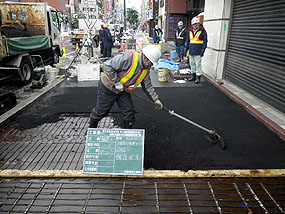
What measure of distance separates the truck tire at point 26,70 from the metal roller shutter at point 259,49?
24.0ft

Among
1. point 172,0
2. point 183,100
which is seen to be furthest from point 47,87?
point 172,0

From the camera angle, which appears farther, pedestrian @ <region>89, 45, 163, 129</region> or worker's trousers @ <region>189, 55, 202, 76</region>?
worker's trousers @ <region>189, 55, 202, 76</region>

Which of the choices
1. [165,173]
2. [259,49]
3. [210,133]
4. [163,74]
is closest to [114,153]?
[165,173]

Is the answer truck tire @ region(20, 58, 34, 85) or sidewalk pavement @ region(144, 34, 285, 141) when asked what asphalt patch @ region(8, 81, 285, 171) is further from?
truck tire @ region(20, 58, 34, 85)

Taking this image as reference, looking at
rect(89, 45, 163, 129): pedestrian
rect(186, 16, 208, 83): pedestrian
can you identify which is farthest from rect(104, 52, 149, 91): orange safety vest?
rect(186, 16, 208, 83): pedestrian

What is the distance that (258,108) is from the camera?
5461 mm

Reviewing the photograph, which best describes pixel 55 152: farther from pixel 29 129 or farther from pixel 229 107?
pixel 229 107

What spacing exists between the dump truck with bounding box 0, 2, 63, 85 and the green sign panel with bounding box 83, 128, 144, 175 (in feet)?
17.0

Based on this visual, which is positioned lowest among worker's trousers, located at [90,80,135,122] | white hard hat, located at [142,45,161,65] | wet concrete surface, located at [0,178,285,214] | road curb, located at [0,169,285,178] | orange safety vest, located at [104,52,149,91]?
wet concrete surface, located at [0,178,285,214]

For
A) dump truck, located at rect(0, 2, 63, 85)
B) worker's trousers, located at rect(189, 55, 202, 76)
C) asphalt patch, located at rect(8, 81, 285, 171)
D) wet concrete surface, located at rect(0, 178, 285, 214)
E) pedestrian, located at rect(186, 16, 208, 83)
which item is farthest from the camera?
worker's trousers, located at rect(189, 55, 202, 76)

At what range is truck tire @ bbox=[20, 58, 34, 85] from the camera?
26.6ft

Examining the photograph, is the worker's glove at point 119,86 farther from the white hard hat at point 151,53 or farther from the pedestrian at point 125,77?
the white hard hat at point 151,53

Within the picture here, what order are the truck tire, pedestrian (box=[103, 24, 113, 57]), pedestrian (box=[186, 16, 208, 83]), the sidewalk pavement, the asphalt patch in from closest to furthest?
the asphalt patch, the sidewalk pavement, pedestrian (box=[186, 16, 208, 83]), the truck tire, pedestrian (box=[103, 24, 113, 57])

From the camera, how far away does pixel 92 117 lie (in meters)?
3.88
